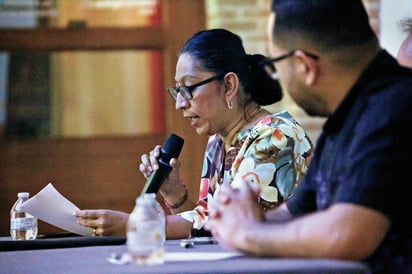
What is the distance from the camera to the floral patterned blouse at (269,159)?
10.3 ft

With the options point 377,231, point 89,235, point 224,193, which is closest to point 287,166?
point 89,235

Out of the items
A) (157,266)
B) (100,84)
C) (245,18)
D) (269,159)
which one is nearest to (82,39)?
(100,84)

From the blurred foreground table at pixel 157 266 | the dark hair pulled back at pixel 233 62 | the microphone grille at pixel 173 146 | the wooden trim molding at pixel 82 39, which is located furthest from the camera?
the wooden trim molding at pixel 82 39

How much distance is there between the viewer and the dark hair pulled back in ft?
11.1

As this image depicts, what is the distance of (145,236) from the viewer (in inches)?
89.9

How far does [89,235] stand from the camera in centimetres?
321

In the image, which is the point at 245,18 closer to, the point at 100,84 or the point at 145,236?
the point at 100,84

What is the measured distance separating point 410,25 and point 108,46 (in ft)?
7.59

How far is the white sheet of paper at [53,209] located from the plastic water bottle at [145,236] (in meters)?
0.73

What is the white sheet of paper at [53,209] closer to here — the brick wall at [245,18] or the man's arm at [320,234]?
the man's arm at [320,234]

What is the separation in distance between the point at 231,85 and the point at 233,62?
0.08 meters

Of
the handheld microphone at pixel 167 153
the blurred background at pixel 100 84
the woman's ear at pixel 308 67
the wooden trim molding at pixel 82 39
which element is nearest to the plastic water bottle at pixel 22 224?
the handheld microphone at pixel 167 153

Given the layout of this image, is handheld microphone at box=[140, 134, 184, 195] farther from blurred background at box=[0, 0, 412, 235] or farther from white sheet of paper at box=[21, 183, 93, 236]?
blurred background at box=[0, 0, 412, 235]

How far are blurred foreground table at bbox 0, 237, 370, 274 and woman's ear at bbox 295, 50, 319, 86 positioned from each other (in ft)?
1.41
